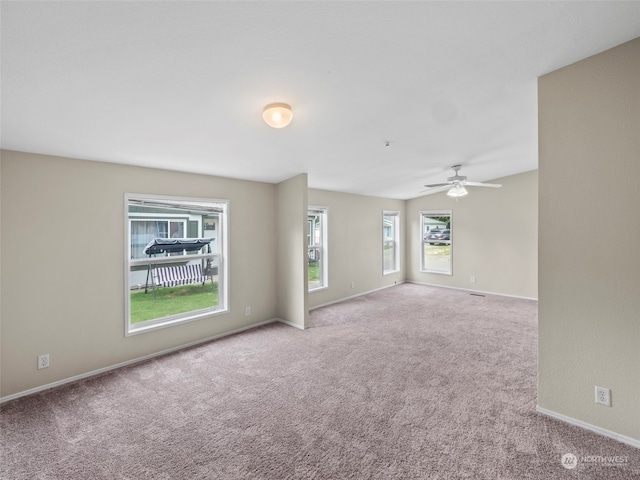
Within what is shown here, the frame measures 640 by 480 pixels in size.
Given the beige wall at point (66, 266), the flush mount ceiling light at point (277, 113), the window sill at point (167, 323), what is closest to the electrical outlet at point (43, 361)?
the beige wall at point (66, 266)

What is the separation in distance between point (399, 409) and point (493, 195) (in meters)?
5.52

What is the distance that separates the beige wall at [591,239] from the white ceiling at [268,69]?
26 cm

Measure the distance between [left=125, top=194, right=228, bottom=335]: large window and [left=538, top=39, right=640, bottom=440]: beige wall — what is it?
3645mm

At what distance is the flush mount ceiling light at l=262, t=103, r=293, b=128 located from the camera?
6.91 feet

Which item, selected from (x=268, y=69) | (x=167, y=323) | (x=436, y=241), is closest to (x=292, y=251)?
(x=167, y=323)

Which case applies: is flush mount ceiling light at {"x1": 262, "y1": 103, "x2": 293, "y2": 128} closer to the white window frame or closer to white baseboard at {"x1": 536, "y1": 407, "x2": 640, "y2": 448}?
white baseboard at {"x1": 536, "y1": 407, "x2": 640, "y2": 448}

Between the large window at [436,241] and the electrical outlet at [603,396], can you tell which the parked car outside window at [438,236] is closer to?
the large window at [436,241]

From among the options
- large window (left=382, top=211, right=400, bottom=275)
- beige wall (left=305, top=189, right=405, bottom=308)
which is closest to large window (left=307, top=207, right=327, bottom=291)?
beige wall (left=305, top=189, right=405, bottom=308)

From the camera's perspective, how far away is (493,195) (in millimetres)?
6105

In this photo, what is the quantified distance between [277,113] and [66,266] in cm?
256

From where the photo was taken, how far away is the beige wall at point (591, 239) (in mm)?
1784

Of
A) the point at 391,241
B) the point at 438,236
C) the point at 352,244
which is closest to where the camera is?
the point at 352,244

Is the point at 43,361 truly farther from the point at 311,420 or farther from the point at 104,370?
the point at 311,420

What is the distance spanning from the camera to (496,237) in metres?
6.09
